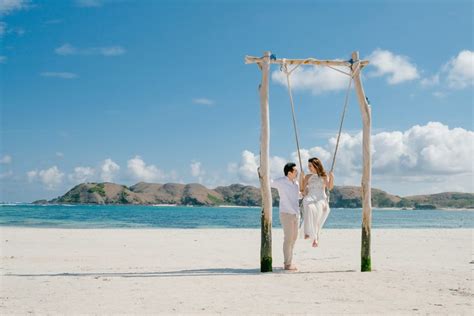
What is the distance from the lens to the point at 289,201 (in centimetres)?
953

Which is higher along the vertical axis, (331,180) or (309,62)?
(309,62)

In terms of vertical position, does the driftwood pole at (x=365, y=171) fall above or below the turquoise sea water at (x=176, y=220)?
above

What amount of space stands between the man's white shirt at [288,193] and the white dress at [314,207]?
0.24m

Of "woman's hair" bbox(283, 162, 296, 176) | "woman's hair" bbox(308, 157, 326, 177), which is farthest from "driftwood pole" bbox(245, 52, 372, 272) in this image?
"woman's hair" bbox(308, 157, 326, 177)

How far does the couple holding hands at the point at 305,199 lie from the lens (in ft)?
30.3

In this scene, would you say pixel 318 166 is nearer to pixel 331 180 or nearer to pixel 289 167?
pixel 331 180

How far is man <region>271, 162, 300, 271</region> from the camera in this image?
952 cm

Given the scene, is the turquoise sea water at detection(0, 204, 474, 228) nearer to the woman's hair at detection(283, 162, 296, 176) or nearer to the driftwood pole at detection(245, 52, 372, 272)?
the driftwood pole at detection(245, 52, 372, 272)
